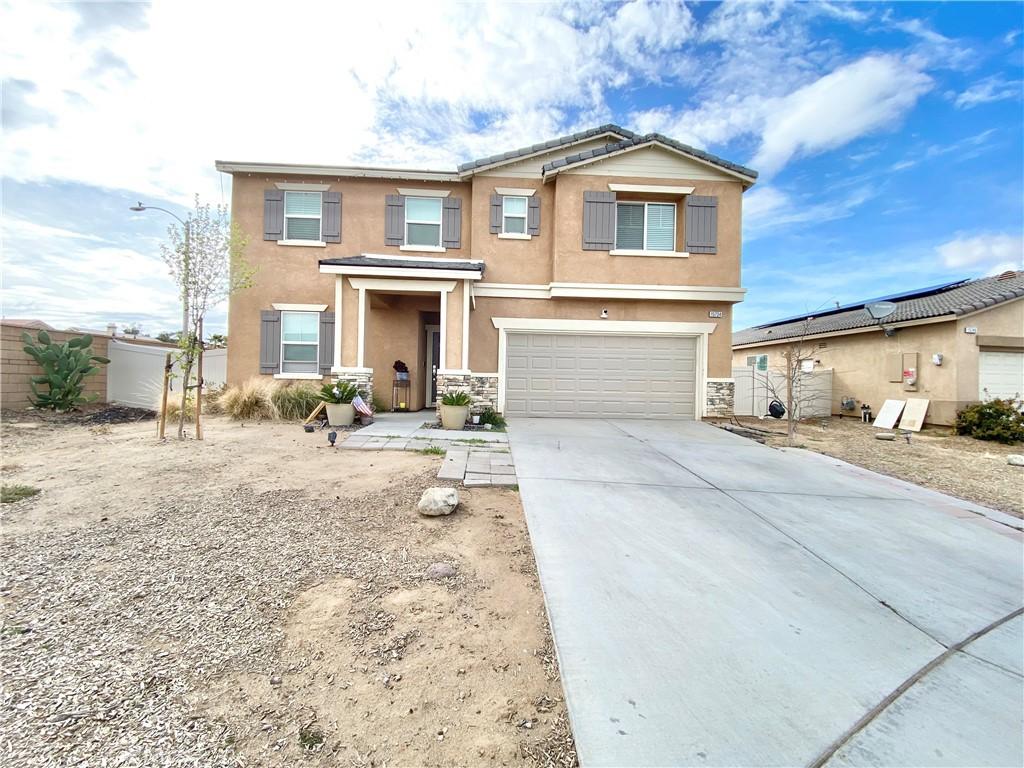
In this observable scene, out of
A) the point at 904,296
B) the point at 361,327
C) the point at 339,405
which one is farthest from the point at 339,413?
the point at 904,296

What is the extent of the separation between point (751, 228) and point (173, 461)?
1326cm

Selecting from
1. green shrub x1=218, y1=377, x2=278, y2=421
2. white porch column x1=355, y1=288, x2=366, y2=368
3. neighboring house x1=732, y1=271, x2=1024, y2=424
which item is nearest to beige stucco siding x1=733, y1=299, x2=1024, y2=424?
neighboring house x1=732, y1=271, x2=1024, y2=424

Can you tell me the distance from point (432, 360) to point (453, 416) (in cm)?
399

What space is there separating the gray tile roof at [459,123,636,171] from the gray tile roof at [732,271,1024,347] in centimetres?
774

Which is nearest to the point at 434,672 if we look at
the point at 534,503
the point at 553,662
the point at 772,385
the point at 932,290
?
the point at 553,662

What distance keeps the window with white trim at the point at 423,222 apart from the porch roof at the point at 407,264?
106 centimetres

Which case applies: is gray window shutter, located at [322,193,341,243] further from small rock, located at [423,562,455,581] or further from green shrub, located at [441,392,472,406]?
small rock, located at [423,562,455,581]

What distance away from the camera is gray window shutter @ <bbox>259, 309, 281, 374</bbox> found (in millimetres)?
11086

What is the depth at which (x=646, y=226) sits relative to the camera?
11.1 meters

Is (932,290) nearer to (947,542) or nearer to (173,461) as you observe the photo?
(947,542)

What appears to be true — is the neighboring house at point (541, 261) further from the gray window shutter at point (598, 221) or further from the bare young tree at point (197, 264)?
the bare young tree at point (197, 264)

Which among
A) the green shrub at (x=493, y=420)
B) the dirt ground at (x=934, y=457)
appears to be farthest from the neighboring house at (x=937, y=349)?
the green shrub at (x=493, y=420)

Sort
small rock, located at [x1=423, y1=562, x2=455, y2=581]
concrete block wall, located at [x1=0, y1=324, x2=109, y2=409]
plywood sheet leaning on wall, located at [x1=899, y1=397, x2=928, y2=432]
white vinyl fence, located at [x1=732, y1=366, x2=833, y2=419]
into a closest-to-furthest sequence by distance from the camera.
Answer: small rock, located at [x1=423, y1=562, x2=455, y2=581] → concrete block wall, located at [x1=0, y1=324, x2=109, y2=409] → plywood sheet leaning on wall, located at [x1=899, y1=397, x2=928, y2=432] → white vinyl fence, located at [x1=732, y1=366, x2=833, y2=419]

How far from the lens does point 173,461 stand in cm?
543
